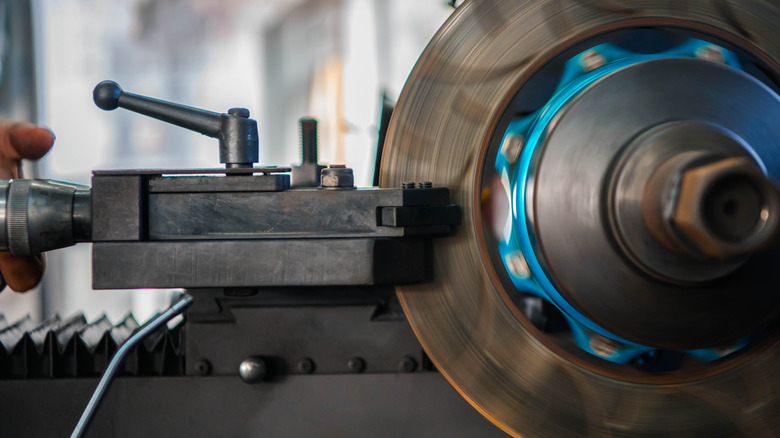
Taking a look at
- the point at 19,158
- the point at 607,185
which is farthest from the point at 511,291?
the point at 19,158

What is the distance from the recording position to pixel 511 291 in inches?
20.4

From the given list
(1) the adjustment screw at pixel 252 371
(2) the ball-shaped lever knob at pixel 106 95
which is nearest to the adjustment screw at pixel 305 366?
(1) the adjustment screw at pixel 252 371

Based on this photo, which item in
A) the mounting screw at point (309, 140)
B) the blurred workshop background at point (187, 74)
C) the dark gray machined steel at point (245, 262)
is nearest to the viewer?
the dark gray machined steel at point (245, 262)

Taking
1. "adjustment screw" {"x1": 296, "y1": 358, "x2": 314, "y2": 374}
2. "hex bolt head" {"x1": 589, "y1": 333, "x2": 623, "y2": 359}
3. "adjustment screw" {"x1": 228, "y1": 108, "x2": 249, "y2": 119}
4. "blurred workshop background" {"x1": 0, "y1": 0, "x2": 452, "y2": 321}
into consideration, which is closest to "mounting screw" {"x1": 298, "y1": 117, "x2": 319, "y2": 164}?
"adjustment screw" {"x1": 228, "y1": 108, "x2": 249, "y2": 119}

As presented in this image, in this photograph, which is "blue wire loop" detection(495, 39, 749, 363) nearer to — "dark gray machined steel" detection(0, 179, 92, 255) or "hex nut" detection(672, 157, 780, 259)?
"hex nut" detection(672, 157, 780, 259)

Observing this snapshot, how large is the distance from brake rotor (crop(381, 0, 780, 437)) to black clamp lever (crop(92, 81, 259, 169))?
0.44 feet

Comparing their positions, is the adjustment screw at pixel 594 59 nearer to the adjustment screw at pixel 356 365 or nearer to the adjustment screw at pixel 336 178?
the adjustment screw at pixel 336 178

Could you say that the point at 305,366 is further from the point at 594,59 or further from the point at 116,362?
the point at 594,59

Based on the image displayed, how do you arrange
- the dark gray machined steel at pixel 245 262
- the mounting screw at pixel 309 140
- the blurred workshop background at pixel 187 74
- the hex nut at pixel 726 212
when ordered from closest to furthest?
1. the hex nut at pixel 726 212
2. the dark gray machined steel at pixel 245 262
3. the mounting screw at pixel 309 140
4. the blurred workshop background at pixel 187 74

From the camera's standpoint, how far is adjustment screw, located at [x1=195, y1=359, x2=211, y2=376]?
1.92 feet

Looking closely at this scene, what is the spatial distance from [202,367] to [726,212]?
462 mm

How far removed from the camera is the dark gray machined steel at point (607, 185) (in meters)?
0.45

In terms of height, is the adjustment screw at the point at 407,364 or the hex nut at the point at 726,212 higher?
the hex nut at the point at 726,212

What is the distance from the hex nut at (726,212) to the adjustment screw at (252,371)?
0.37 m
